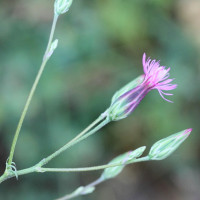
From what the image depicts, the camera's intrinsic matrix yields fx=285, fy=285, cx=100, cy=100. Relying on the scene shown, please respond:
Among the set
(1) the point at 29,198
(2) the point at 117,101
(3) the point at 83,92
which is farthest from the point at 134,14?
(1) the point at 29,198

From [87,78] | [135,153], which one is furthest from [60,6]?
[87,78]

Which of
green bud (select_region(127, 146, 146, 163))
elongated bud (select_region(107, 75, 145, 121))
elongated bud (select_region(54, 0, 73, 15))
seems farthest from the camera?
elongated bud (select_region(54, 0, 73, 15))

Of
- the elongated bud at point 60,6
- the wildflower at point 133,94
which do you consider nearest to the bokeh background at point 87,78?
the elongated bud at point 60,6

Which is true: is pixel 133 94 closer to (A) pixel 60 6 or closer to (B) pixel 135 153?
(B) pixel 135 153

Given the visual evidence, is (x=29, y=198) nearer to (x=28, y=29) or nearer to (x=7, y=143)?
(x=7, y=143)

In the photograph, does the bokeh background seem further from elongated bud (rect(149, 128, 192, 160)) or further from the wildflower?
elongated bud (rect(149, 128, 192, 160))

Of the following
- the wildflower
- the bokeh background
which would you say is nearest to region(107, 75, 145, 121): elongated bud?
the wildflower

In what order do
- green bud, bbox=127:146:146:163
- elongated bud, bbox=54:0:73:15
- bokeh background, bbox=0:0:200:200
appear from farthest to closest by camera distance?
bokeh background, bbox=0:0:200:200
elongated bud, bbox=54:0:73:15
green bud, bbox=127:146:146:163

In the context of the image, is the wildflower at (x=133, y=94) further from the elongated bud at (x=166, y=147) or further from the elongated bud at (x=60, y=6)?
the elongated bud at (x=60, y=6)
